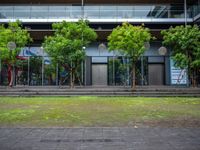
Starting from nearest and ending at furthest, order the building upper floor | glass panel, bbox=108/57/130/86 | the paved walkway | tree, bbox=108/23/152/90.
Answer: the paved walkway → tree, bbox=108/23/152/90 → the building upper floor → glass panel, bbox=108/57/130/86

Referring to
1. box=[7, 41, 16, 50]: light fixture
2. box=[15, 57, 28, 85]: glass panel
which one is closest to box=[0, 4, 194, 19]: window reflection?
box=[15, 57, 28, 85]: glass panel

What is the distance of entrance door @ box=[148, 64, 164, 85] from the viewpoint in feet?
116

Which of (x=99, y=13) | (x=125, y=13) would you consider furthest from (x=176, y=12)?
(x=99, y=13)

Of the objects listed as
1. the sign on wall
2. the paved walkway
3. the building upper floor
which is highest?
the building upper floor

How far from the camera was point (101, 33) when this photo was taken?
108 ft

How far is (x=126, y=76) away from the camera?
34.7 meters

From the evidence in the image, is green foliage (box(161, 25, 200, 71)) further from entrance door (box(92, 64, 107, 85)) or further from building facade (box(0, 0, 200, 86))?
entrance door (box(92, 64, 107, 85))

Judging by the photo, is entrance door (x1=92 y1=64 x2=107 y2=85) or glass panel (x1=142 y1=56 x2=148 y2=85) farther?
glass panel (x1=142 y1=56 x2=148 y2=85)

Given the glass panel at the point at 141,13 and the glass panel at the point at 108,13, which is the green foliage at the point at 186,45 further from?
the glass panel at the point at 108,13

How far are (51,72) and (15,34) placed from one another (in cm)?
804

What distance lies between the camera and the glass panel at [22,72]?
113ft

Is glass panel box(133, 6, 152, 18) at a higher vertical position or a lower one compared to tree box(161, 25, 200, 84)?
higher

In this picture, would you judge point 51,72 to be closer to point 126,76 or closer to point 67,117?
point 126,76

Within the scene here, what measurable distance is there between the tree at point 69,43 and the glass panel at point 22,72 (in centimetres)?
818
